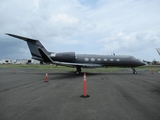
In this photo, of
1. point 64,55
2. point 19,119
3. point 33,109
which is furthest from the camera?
point 64,55

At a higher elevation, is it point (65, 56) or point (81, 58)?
point (65, 56)

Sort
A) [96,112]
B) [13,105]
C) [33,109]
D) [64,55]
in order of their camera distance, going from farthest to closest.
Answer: [64,55], [13,105], [33,109], [96,112]

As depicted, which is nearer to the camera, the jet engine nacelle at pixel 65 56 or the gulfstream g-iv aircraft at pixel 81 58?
the gulfstream g-iv aircraft at pixel 81 58

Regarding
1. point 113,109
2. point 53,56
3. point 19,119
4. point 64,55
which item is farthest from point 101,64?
point 19,119

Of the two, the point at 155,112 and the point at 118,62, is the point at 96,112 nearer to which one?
the point at 155,112

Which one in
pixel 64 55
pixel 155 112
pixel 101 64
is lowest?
pixel 155 112

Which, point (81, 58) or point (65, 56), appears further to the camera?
point (81, 58)

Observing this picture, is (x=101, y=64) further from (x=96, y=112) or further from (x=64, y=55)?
(x=96, y=112)

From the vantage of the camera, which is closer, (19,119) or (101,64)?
(19,119)

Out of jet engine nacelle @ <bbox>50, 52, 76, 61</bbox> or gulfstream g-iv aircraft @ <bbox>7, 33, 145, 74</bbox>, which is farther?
jet engine nacelle @ <bbox>50, 52, 76, 61</bbox>

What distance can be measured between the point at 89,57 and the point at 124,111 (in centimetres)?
1608

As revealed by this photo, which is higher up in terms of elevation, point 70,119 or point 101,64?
point 101,64

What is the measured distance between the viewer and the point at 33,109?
500 cm

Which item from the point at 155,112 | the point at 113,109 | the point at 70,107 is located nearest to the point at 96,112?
the point at 113,109
